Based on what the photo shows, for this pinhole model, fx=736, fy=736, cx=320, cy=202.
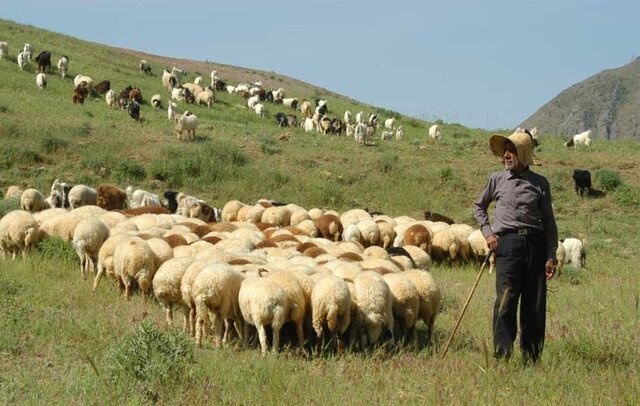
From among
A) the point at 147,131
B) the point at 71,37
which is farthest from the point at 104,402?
the point at 71,37

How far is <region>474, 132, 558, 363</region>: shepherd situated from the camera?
6.77 metres

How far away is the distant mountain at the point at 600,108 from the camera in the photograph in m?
110

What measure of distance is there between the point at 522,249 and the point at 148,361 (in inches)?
136

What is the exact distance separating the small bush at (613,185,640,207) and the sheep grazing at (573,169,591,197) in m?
0.89

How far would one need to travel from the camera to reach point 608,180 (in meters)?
23.7

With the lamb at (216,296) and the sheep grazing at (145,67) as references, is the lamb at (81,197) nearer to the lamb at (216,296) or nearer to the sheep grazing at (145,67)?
the lamb at (216,296)

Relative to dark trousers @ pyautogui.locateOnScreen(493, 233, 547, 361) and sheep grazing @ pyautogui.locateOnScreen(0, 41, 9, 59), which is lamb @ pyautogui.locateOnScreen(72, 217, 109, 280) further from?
sheep grazing @ pyautogui.locateOnScreen(0, 41, 9, 59)

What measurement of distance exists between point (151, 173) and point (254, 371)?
58.0 feet

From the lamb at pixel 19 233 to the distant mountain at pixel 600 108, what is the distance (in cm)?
10039

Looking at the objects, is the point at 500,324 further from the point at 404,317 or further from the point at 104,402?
the point at 104,402

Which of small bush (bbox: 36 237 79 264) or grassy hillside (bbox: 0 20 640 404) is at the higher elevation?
grassy hillside (bbox: 0 20 640 404)

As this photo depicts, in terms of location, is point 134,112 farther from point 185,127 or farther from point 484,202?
point 484,202

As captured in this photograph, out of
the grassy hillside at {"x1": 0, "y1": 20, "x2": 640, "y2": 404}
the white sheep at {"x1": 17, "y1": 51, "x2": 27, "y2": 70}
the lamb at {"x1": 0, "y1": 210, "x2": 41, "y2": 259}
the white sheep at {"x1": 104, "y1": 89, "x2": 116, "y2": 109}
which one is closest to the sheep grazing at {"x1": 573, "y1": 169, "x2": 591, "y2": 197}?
the grassy hillside at {"x1": 0, "y1": 20, "x2": 640, "y2": 404}

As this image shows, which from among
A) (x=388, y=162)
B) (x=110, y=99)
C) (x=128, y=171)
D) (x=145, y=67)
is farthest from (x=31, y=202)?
(x=145, y=67)
